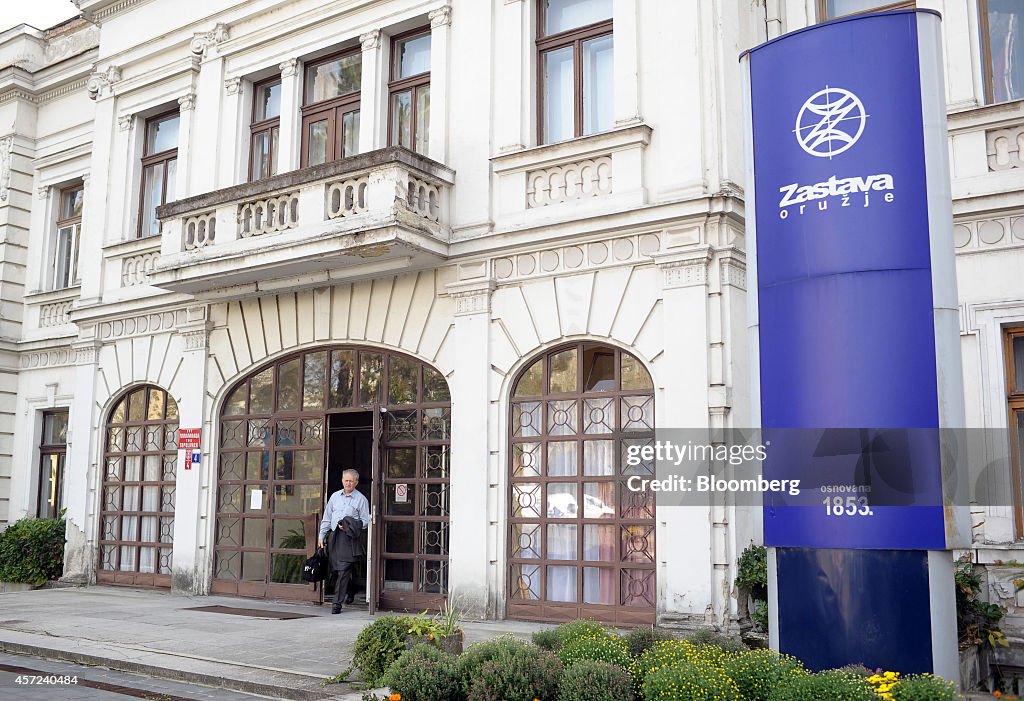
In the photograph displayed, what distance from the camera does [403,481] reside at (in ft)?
45.2

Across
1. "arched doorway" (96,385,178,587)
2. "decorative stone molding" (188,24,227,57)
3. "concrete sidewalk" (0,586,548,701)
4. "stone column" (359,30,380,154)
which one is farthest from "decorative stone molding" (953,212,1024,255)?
"arched doorway" (96,385,178,587)

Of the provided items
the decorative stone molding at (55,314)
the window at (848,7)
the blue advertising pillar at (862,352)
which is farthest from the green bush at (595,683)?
the decorative stone molding at (55,314)

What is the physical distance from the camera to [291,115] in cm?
1572

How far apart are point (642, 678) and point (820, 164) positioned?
401cm

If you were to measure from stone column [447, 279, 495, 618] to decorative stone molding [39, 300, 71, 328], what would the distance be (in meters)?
10.6

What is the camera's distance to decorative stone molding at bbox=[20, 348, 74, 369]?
20.0 meters

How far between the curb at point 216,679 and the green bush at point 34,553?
8.28 metres

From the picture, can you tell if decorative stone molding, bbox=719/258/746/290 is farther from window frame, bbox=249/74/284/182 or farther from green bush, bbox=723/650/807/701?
window frame, bbox=249/74/284/182

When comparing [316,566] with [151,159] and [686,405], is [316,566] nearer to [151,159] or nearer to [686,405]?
[686,405]

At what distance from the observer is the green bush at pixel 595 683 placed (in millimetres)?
6719

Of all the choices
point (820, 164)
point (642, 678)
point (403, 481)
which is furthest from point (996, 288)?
point (403, 481)

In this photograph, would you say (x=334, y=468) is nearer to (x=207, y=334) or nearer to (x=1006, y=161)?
(x=207, y=334)

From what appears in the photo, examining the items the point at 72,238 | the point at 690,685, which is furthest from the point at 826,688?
the point at 72,238

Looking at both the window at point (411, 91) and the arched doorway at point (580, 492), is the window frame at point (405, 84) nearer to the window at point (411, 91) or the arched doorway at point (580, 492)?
the window at point (411, 91)
